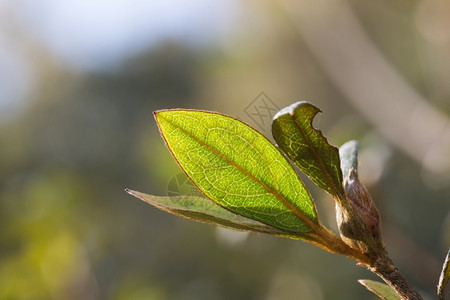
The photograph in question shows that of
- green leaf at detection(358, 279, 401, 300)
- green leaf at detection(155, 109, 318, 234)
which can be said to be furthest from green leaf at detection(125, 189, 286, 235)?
green leaf at detection(358, 279, 401, 300)

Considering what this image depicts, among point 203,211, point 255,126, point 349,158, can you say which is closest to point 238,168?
point 203,211

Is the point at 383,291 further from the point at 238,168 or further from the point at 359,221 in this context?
the point at 238,168

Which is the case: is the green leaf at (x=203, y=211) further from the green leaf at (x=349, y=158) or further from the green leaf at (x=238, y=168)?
the green leaf at (x=349, y=158)

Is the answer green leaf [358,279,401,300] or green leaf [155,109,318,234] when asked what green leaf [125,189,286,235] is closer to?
green leaf [155,109,318,234]

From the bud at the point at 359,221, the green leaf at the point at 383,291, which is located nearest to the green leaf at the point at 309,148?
the bud at the point at 359,221

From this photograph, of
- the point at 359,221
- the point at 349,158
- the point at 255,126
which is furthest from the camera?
the point at 255,126
